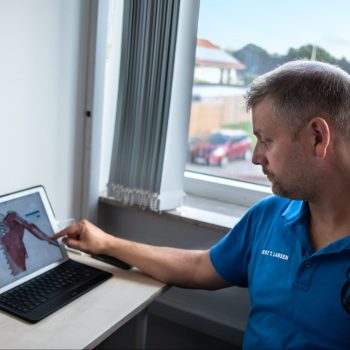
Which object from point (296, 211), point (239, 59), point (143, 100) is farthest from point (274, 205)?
point (239, 59)

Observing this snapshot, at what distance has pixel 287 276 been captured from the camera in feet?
3.87

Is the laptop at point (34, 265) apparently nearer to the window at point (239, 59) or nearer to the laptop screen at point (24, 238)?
the laptop screen at point (24, 238)

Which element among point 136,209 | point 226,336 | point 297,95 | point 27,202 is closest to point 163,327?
point 226,336

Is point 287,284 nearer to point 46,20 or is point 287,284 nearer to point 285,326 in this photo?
point 285,326

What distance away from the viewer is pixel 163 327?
6.66 feet

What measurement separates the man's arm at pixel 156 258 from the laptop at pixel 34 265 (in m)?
0.06

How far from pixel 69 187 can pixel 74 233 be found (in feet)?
1.09

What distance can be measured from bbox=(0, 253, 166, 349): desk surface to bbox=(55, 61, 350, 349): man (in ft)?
1.05

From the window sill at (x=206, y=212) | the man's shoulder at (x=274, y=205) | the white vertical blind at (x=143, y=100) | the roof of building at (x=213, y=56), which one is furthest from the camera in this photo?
the roof of building at (x=213, y=56)

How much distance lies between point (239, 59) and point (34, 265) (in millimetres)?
1098

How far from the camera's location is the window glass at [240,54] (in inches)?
66.4

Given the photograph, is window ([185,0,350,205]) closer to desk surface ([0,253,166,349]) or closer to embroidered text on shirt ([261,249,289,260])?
embroidered text on shirt ([261,249,289,260])

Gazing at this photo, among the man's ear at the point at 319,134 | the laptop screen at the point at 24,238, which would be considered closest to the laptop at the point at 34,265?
the laptop screen at the point at 24,238

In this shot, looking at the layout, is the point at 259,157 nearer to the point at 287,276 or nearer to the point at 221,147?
the point at 287,276
